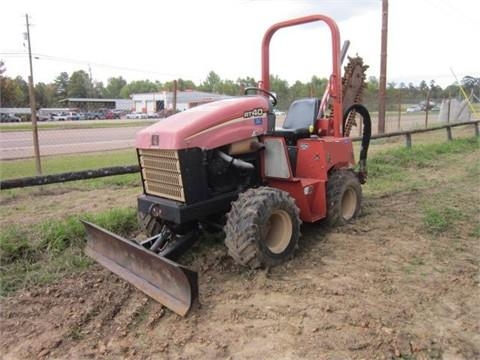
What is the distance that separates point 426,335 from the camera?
282 cm

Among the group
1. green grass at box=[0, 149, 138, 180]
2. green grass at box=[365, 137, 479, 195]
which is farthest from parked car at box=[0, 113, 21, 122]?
green grass at box=[365, 137, 479, 195]

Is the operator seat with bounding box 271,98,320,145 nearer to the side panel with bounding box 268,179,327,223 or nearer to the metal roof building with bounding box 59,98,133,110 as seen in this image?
the side panel with bounding box 268,179,327,223

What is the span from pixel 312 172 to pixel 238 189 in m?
0.99

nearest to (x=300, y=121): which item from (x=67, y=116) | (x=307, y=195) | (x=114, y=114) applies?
(x=307, y=195)

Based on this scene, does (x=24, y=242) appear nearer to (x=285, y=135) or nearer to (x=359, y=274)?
(x=285, y=135)

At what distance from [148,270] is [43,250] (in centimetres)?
158

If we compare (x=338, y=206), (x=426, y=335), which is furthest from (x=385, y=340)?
(x=338, y=206)

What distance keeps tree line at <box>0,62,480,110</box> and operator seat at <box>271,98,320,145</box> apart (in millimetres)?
654

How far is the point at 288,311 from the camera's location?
3.14 m

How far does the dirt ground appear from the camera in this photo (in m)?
2.75

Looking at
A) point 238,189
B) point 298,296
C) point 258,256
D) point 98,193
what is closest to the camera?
point 298,296

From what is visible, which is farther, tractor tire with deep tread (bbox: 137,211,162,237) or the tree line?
the tree line

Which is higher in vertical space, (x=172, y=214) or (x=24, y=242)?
(x=172, y=214)

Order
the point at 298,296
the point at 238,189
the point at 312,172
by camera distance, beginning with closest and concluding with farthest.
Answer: the point at 298,296, the point at 238,189, the point at 312,172
